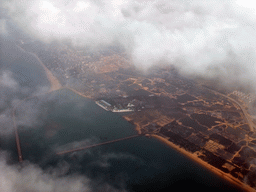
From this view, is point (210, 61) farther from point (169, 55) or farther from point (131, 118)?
point (131, 118)

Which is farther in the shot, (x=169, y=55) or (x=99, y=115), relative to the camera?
(x=169, y=55)

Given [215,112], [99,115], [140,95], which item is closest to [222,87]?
[215,112]

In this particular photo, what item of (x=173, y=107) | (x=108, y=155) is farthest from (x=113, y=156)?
(x=173, y=107)

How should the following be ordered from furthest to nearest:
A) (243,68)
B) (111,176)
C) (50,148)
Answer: (243,68) → (50,148) → (111,176)

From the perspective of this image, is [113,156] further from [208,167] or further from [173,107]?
[173,107]

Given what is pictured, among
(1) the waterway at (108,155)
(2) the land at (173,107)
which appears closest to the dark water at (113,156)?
(1) the waterway at (108,155)

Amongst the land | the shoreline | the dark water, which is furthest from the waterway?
the land

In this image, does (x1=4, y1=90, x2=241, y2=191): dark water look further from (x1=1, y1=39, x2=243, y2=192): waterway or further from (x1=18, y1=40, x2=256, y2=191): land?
(x1=18, y1=40, x2=256, y2=191): land
